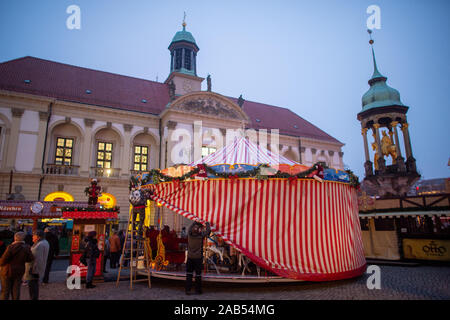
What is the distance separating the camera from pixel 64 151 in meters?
21.5

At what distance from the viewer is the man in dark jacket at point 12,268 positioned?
4.95 meters

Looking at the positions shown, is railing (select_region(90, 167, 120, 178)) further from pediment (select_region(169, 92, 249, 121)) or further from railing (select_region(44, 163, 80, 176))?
pediment (select_region(169, 92, 249, 121))

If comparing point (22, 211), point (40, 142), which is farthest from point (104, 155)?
point (22, 211)

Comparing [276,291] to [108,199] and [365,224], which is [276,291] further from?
[108,199]

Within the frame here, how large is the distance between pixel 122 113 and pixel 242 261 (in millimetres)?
18624

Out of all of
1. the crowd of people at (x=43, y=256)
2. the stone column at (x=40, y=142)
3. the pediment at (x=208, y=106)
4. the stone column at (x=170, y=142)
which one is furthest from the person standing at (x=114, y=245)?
the pediment at (x=208, y=106)

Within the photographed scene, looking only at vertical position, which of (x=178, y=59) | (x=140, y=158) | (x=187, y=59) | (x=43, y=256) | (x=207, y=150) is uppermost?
(x=187, y=59)

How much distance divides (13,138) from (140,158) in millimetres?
8678

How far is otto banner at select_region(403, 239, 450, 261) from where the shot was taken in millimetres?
10894

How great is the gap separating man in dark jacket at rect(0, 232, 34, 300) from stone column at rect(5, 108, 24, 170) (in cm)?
1755

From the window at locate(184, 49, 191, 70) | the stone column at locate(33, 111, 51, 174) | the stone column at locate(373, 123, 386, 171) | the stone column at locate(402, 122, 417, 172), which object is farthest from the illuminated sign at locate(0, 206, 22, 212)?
the stone column at locate(402, 122, 417, 172)

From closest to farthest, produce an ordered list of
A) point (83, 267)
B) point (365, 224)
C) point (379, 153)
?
1. point (83, 267)
2. point (365, 224)
3. point (379, 153)
